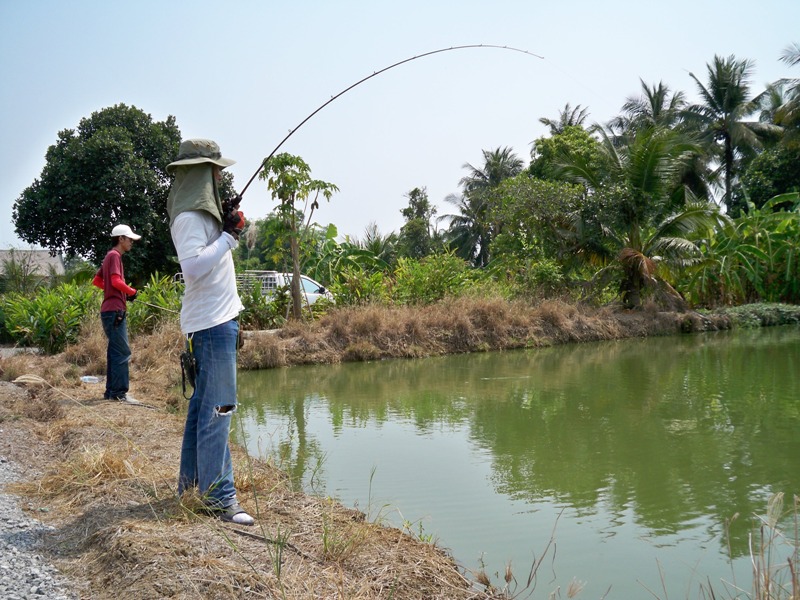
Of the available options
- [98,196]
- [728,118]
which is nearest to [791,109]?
[728,118]

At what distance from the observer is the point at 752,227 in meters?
20.2

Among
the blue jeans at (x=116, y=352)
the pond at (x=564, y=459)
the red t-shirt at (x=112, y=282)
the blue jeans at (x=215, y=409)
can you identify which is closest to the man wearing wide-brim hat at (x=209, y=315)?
the blue jeans at (x=215, y=409)

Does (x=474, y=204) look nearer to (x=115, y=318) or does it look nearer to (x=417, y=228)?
(x=417, y=228)

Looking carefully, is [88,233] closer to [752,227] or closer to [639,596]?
[752,227]

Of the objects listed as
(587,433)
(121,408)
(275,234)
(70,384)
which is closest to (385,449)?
(587,433)

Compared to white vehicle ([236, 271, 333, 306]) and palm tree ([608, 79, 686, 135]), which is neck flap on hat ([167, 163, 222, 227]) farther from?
palm tree ([608, 79, 686, 135])

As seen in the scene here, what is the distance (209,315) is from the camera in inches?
123

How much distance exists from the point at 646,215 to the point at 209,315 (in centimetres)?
1578

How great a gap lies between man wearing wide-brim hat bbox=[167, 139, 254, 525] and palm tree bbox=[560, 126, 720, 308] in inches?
589

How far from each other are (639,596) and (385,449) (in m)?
2.89

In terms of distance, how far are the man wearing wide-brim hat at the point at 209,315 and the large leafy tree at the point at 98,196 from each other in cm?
1783

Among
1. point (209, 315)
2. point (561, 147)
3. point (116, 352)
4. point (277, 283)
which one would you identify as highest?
point (561, 147)

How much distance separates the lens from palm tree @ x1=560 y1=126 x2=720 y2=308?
17000mm

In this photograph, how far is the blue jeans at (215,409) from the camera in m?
3.12
